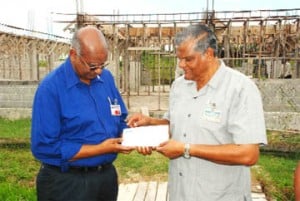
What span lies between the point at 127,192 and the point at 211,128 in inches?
115

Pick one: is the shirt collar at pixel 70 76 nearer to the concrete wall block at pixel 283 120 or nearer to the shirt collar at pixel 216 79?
the shirt collar at pixel 216 79

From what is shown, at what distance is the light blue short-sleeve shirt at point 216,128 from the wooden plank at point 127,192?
228 cm

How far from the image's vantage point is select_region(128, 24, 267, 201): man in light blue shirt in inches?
86.9

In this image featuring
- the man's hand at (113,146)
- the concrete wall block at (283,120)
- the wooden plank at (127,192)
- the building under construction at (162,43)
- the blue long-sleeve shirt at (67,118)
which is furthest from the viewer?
the building under construction at (162,43)

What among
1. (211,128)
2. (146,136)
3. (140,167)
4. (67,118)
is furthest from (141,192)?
(211,128)

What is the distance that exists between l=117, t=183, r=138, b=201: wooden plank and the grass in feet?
3.66

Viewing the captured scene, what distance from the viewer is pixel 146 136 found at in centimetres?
262

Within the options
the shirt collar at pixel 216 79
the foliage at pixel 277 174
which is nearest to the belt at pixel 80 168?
the shirt collar at pixel 216 79

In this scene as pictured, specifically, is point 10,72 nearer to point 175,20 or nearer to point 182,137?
point 175,20

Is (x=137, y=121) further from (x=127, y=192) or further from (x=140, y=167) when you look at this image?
(x=140, y=167)

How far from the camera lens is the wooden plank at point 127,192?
15.5 ft

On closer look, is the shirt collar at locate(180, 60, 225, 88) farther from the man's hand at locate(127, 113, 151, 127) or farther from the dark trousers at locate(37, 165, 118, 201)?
the dark trousers at locate(37, 165, 118, 201)

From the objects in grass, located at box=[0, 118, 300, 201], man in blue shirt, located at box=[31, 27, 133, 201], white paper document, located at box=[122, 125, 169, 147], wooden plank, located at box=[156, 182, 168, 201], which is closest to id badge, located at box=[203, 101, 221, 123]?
white paper document, located at box=[122, 125, 169, 147]

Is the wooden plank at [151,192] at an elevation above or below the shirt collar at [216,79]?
below
